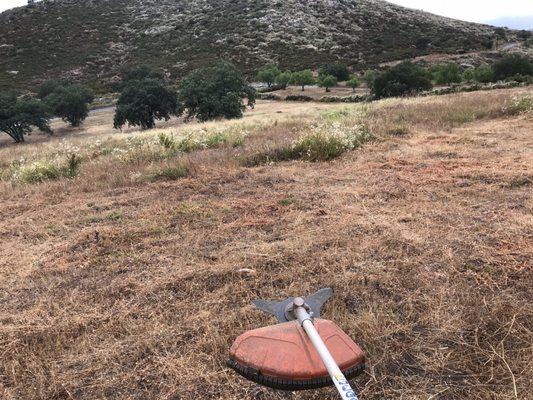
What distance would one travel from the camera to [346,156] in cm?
837

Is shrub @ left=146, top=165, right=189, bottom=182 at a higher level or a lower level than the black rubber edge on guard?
lower

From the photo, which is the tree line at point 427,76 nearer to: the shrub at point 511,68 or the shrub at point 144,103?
the shrub at point 511,68

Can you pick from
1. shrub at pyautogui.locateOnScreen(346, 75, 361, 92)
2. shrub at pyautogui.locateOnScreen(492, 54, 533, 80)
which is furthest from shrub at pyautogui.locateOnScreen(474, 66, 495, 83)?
shrub at pyautogui.locateOnScreen(346, 75, 361, 92)

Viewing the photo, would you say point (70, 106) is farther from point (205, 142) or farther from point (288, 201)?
point (288, 201)

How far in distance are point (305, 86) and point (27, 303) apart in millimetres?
49515

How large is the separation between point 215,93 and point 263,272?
26211mm

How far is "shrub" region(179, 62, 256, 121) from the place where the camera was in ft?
91.2

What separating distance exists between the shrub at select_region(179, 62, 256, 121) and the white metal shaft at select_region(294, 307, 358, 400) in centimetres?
2617

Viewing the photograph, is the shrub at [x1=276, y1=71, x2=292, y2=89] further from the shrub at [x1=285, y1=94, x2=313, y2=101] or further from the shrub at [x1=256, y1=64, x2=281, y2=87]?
the shrub at [x1=285, y1=94, x2=313, y2=101]

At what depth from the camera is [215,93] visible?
2856cm

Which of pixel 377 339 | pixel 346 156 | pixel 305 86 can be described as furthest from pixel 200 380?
pixel 305 86

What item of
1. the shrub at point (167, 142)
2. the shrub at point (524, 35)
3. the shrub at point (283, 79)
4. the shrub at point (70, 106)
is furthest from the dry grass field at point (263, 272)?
the shrub at point (524, 35)

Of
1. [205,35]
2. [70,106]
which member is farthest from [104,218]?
[205,35]

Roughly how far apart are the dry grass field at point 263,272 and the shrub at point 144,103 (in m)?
26.1
